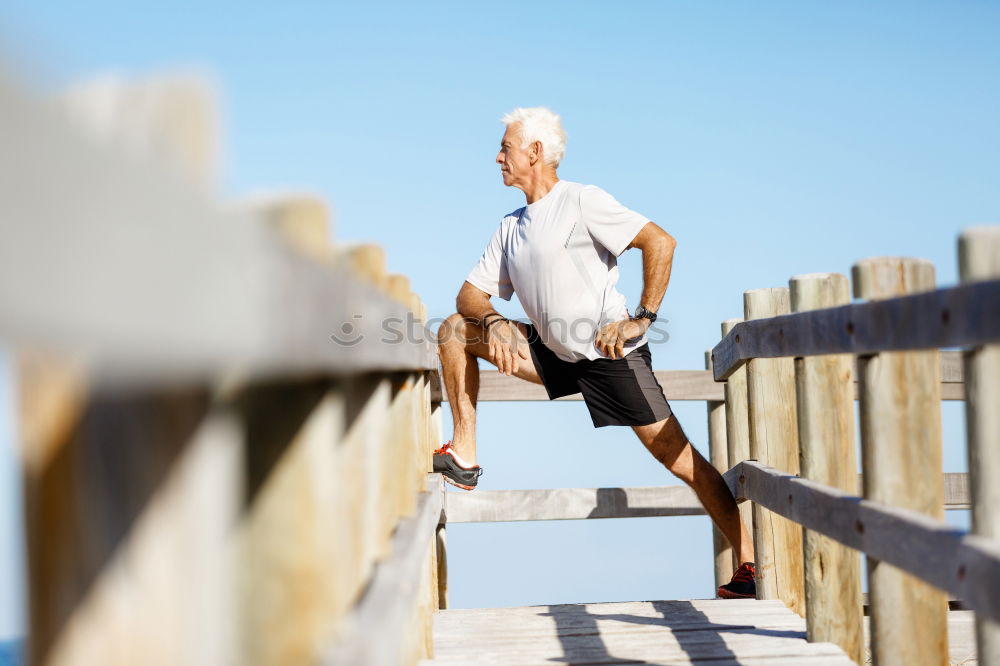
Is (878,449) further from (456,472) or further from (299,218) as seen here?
(456,472)

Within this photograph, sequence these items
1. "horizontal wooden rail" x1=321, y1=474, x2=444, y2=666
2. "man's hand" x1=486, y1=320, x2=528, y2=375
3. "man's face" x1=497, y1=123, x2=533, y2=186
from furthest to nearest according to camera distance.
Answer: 1. "man's face" x1=497, y1=123, x2=533, y2=186
2. "man's hand" x1=486, y1=320, x2=528, y2=375
3. "horizontal wooden rail" x1=321, y1=474, x2=444, y2=666

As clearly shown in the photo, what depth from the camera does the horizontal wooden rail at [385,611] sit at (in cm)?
134

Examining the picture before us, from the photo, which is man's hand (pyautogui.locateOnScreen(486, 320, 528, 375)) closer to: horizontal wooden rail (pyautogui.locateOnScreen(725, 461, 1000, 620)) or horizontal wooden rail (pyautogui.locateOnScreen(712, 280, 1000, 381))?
horizontal wooden rail (pyautogui.locateOnScreen(712, 280, 1000, 381))

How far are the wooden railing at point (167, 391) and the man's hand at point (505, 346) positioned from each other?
131 inches

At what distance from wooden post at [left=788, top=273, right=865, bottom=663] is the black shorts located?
120 centimetres

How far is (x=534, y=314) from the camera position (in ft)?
16.0

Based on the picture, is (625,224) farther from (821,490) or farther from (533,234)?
(821,490)

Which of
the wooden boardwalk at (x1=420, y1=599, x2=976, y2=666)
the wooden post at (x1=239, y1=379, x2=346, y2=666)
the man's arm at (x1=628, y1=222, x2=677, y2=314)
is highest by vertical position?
the man's arm at (x1=628, y1=222, x2=677, y2=314)

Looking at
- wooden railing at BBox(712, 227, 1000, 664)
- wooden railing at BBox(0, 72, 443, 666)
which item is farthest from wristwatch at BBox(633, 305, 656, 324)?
wooden railing at BBox(0, 72, 443, 666)

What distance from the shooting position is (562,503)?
5688 mm

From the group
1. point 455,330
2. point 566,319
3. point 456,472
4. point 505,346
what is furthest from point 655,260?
point 456,472

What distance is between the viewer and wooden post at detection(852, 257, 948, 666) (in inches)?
106

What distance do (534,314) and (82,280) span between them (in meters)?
4.31

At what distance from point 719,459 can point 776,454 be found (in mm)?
1715
